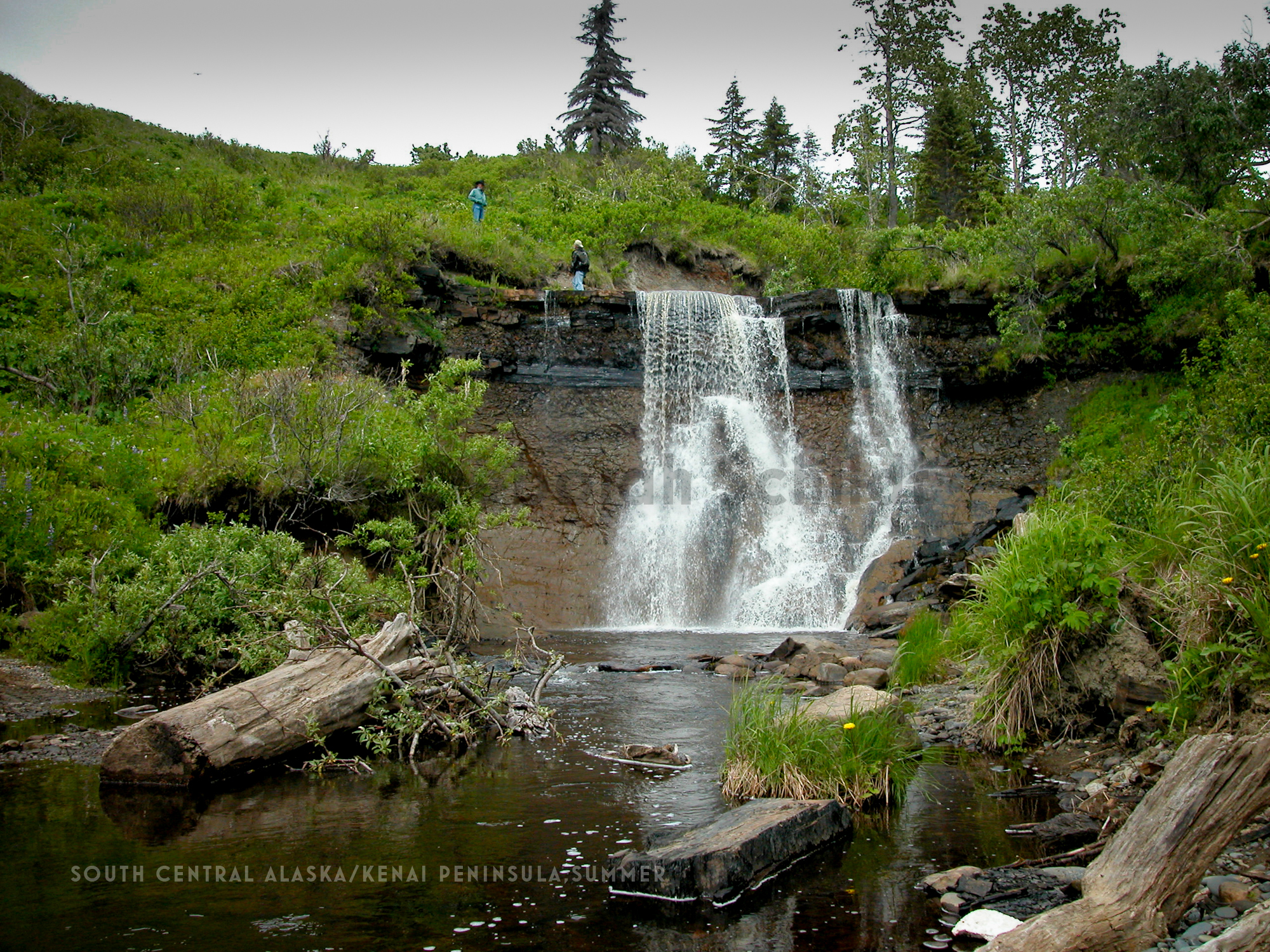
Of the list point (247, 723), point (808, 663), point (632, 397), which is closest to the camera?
point (247, 723)

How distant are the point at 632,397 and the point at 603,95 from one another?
1024 inches

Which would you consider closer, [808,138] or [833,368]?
[833,368]

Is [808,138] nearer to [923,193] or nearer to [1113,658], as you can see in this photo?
[923,193]

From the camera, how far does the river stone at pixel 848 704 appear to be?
6449 millimetres

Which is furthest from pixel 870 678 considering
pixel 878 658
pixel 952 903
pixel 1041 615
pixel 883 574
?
pixel 883 574

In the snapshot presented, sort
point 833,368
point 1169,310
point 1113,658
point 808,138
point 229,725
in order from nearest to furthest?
point 229,725
point 1113,658
point 1169,310
point 833,368
point 808,138

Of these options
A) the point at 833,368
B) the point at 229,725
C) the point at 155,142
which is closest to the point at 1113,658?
the point at 229,725

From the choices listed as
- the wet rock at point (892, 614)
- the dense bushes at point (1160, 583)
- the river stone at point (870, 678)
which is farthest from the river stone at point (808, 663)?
the wet rock at point (892, 614)

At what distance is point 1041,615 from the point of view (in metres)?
6.96

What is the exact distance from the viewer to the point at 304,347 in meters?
19.0

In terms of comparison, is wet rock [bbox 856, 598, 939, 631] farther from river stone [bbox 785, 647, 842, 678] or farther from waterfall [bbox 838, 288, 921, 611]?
waterfall [bbox 838, 288, 921, 611]

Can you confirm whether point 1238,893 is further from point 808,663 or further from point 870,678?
point 808,663

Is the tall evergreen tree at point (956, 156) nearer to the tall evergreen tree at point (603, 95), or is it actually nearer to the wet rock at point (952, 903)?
the tall evergreen tree at point (603, 95)

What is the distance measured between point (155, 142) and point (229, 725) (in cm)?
3173
